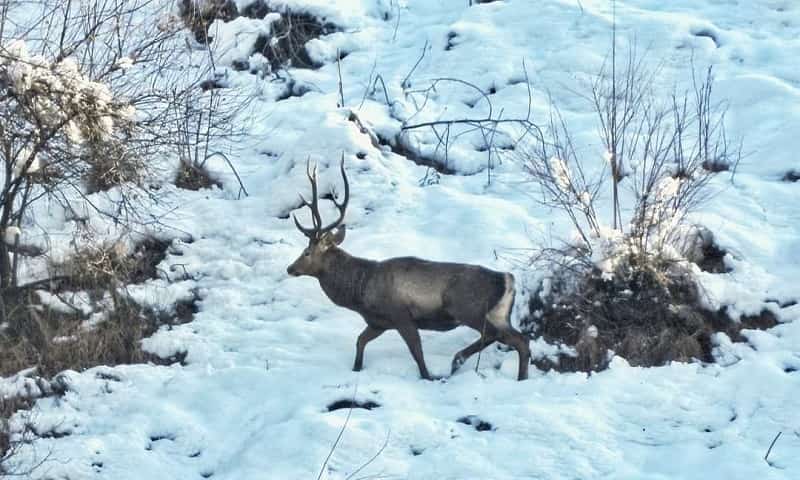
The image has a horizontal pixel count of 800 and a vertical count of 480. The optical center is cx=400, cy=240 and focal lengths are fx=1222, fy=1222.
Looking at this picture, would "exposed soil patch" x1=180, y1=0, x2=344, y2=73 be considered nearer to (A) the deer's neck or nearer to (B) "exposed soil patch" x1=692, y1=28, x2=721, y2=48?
(B) "exposed soil patch" x1=692, y1=28, x2=721, y2=48

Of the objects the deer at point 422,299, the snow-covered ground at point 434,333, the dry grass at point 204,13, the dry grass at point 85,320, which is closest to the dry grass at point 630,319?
Answer: the snow-covered ground at point 434,333

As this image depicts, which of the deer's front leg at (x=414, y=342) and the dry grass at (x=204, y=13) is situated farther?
the dry grass at (x=204, y=13)

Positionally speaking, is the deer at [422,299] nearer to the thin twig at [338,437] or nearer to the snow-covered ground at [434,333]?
the snow-covered ground at [434,333]

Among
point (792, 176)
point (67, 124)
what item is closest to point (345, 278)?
point (67, 124)

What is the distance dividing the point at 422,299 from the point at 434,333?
855mm

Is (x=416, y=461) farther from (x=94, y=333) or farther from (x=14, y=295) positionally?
(x=14, y=295)

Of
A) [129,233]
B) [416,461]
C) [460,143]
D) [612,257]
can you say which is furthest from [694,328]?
[129,233]

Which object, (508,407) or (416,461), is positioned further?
(508,407)

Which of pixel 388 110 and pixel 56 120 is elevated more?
pixel 56 120

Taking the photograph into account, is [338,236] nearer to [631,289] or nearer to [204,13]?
[631,289]

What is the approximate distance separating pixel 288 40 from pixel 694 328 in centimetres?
841

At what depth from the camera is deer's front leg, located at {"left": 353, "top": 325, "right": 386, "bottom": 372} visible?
1022cm

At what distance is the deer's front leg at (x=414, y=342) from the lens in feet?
32.9

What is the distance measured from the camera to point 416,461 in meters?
8.40
